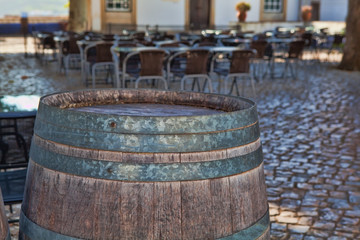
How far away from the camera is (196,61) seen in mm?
6875

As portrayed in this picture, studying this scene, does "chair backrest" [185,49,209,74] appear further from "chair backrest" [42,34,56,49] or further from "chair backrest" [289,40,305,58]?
"chair backrest" [42,34,56,49]

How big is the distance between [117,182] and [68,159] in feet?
0.49

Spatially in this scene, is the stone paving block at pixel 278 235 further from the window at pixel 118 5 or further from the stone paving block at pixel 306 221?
the window at pixel 118 5

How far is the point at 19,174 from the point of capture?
8.89ft

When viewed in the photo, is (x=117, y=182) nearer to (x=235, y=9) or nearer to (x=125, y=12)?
(x=125, y=12)

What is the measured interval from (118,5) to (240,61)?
1495 cm

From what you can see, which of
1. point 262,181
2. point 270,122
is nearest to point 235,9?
point 270,122

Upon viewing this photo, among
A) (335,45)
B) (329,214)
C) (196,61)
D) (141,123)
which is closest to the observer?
(141,123)

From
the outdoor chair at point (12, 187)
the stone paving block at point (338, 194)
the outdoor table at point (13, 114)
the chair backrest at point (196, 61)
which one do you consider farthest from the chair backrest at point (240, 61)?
the outdoor chair at point (12, 187)

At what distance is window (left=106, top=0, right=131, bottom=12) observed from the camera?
21.3 metres

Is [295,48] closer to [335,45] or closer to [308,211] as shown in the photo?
[308,211]

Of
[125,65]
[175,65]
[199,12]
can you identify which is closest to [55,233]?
[125,65]

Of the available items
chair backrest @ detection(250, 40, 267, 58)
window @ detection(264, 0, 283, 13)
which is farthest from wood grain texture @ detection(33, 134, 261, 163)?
window @ detection(264, 0, 283, 13)

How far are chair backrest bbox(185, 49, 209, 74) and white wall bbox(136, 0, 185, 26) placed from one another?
15.1 meters
